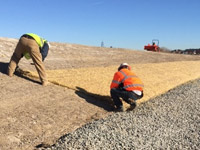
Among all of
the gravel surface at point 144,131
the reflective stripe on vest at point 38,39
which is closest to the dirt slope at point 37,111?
the gravel surface at point 144,131

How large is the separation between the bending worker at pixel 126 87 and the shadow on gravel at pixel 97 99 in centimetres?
40

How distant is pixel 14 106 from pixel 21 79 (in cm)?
190

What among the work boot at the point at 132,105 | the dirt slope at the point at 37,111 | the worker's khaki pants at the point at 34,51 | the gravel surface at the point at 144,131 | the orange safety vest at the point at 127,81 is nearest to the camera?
the gravel surface at the point at 144,131

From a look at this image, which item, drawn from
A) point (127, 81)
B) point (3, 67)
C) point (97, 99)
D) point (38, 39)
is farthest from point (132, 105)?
point (3, 67)

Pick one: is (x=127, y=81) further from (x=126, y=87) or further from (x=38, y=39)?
(x=38, y=39)

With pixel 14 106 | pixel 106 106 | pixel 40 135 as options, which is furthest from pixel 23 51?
pixel 40 135

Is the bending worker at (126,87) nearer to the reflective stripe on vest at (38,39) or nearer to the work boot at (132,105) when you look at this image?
the work boot at (132,105)

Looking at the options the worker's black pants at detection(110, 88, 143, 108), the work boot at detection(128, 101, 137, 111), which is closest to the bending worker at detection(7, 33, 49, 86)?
the worker's black pants at detection(110, 88, 143, 108)

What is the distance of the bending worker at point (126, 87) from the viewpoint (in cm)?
556

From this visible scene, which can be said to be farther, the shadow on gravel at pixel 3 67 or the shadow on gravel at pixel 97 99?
the shadow on gravel at pixel 3 67

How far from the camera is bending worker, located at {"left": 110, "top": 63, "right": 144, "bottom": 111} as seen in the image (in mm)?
5559

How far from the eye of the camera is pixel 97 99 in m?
6.40

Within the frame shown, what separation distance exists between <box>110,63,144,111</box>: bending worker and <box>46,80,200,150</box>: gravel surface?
365 mm

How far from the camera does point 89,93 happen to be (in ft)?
21.7
